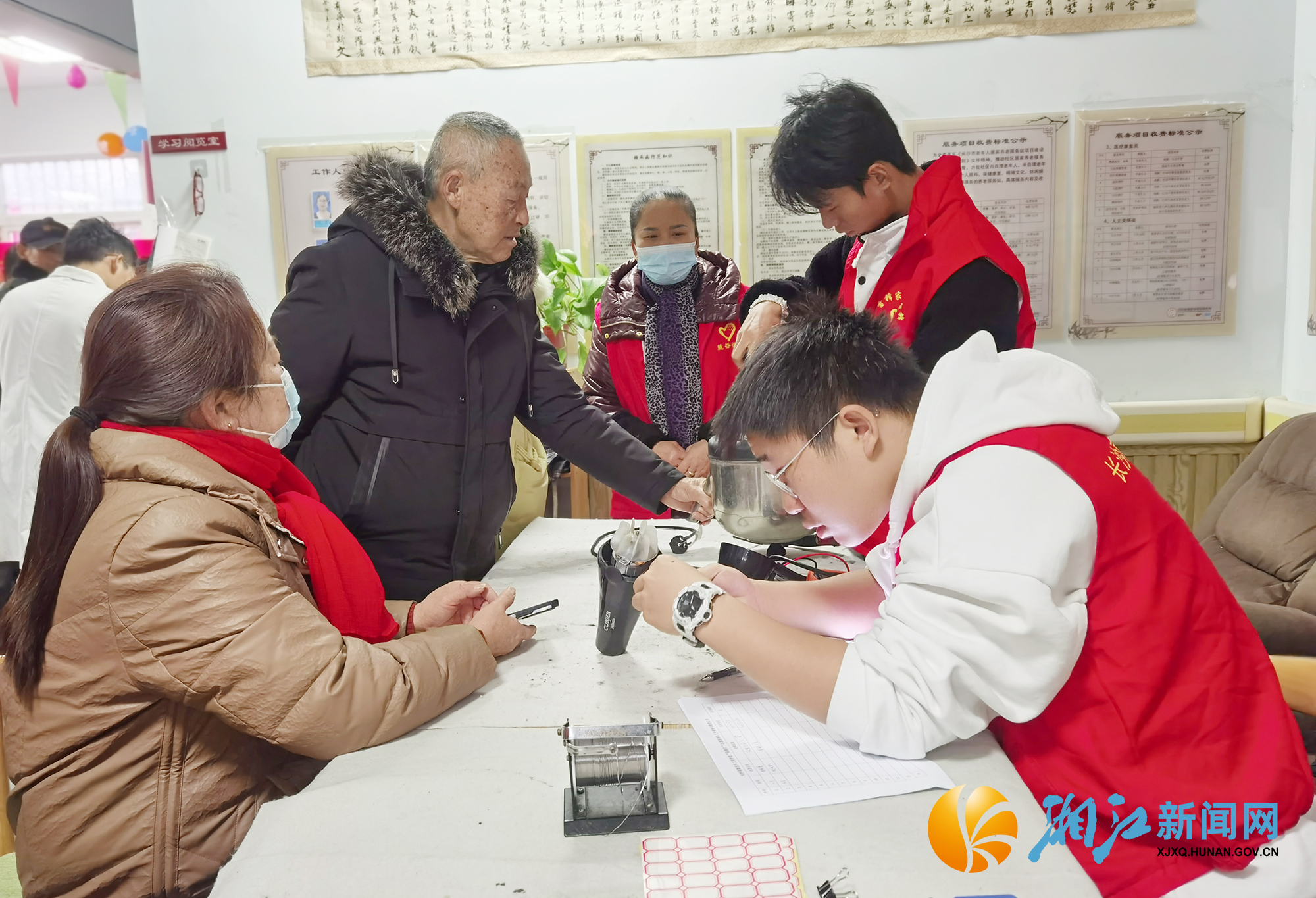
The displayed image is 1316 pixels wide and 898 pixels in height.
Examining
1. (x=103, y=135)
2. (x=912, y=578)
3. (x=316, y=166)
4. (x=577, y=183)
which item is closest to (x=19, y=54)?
(x=103, y=135)

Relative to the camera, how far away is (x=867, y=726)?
3.32 feet

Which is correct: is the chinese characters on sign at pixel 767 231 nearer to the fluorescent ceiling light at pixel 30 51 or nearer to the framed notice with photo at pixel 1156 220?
the framed notice with photo at pixel 1156 220

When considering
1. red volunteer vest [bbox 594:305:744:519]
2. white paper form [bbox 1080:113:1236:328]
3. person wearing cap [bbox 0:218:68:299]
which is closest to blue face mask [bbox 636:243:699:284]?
red volunteer vest [bbox 594:305:744:519]

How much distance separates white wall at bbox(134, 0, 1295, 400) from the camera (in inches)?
122

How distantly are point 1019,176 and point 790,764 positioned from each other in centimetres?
282

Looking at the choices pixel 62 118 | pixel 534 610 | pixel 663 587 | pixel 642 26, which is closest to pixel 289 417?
pixel 534 610

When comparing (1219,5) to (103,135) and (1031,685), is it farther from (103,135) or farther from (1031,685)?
(103,135)

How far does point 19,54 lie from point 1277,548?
7465 millimetres

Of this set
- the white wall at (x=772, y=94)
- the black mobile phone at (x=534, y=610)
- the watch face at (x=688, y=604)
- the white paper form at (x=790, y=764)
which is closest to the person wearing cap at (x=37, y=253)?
the white wall at (x=772, y=94)

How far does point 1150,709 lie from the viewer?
95 centimetres

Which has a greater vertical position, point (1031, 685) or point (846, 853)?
point (1031, 685)

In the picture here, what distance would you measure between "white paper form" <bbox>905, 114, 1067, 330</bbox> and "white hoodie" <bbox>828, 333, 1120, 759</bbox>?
7.78 feet

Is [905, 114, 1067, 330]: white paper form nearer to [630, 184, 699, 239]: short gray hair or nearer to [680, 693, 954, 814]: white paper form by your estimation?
[630, 184, 699, 239]: short gray hair

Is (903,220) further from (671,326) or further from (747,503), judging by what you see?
(671,326)
